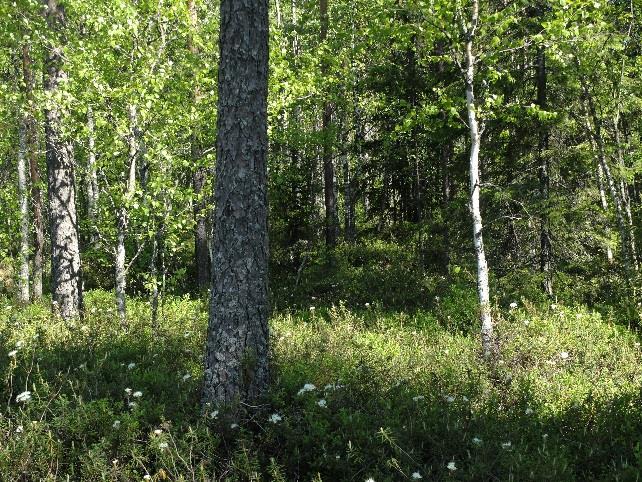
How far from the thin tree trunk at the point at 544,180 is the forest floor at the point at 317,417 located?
3.99 m

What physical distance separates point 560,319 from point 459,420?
6345 millimetres

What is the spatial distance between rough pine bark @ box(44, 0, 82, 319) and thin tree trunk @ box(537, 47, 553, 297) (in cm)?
967

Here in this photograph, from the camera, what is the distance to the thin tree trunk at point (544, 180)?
1121 centimetres

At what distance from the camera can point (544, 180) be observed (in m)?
11.3

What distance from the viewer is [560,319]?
9.88 metres

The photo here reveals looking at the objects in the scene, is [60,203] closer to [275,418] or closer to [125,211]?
[125,211]

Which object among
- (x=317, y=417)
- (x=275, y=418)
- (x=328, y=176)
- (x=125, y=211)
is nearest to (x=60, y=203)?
(x=125, y=211)

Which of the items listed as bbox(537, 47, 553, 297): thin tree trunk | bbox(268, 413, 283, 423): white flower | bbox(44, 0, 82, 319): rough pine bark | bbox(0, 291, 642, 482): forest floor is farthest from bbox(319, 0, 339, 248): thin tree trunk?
bbox(268, 413, 283, 423): white flower

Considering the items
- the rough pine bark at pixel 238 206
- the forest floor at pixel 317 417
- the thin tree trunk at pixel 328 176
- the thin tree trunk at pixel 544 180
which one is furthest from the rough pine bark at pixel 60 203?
the thin tree trunk at pixel 544 180

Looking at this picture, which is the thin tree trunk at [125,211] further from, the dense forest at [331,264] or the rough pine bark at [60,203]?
the rough pine bark at [60,203]

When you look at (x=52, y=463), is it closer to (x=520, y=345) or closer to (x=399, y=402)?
(x=399, y=402)

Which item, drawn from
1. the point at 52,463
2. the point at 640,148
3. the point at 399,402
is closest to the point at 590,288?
the point at 640,148

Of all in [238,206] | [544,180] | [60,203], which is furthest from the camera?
[544,180]

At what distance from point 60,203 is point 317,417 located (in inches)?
297
